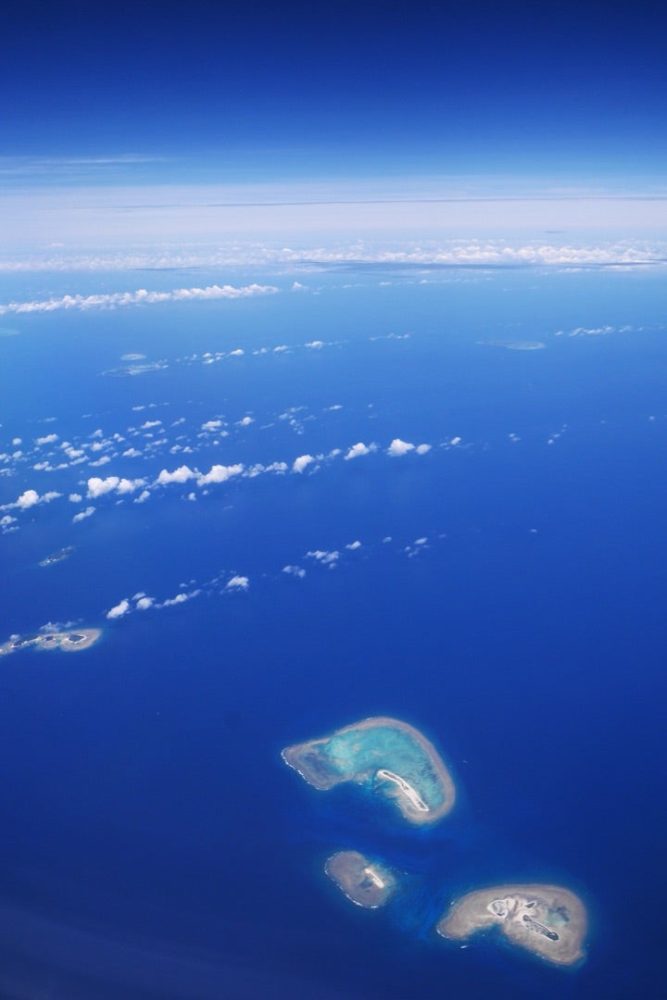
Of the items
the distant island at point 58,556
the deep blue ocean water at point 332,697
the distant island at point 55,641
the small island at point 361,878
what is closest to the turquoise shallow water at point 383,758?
the deep blue ocean water at point 332,697

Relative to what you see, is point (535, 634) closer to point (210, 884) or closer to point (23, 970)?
point (210, 884)

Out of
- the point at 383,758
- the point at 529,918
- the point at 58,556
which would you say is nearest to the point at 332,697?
the point at 383,758

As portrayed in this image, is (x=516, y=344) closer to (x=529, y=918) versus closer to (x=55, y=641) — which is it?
(x=55, y=641)

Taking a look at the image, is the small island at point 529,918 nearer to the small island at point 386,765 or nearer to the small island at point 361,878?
the small island at point 361,878

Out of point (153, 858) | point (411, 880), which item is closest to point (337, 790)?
point (411, 880)

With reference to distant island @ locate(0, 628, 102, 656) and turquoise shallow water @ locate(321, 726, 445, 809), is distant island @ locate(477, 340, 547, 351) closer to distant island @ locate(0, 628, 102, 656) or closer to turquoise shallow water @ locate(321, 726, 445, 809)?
distant island @ locate(0, 628, 102, 656)

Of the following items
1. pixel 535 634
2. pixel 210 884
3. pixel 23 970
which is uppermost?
pixel 535 634

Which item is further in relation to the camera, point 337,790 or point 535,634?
point 535,634
